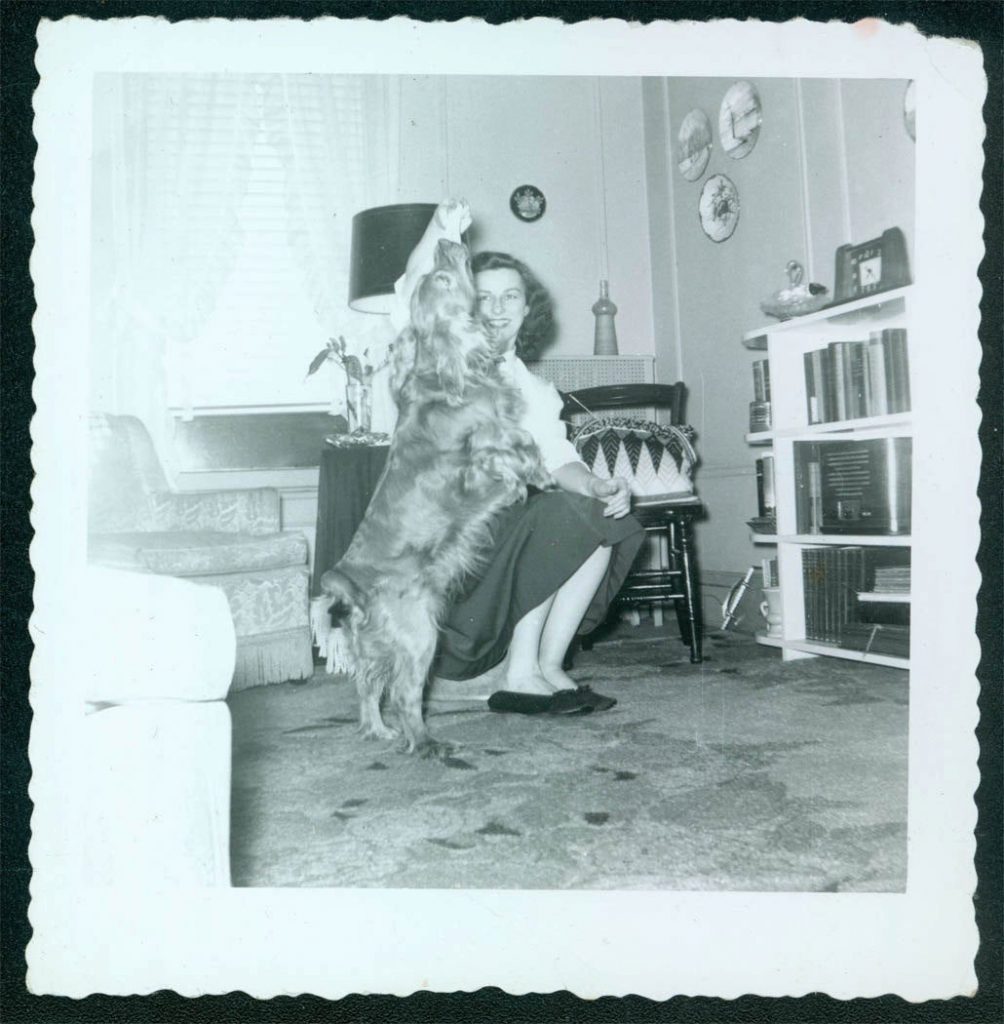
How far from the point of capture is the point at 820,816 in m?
1.31

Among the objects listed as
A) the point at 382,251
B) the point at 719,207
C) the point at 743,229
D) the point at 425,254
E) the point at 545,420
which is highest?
the point at 719,207

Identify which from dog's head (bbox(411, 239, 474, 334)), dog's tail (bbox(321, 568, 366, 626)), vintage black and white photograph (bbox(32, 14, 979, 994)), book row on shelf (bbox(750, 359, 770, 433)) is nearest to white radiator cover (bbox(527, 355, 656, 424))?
vintage black and white photograph (bbox(32, 14, 979, 994))

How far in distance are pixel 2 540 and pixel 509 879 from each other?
80 cm

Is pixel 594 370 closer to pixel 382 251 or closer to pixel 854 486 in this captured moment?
pixel 854 486

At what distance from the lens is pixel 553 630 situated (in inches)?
83.4

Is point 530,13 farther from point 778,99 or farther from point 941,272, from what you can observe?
point 778,99

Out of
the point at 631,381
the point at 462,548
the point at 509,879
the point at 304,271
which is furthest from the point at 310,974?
the point at 631,381

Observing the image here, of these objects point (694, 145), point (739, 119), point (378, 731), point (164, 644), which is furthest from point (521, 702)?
point (694, 145)

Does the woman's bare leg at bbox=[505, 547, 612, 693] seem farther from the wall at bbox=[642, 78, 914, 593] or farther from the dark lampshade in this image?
the wall at bbox=[642, 78, 914, 593]

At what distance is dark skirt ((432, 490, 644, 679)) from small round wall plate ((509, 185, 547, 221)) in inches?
72.2

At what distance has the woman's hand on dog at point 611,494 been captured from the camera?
2029 millimetres

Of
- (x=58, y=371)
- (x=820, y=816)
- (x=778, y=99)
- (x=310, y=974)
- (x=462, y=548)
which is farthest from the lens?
(x=778, y=99)

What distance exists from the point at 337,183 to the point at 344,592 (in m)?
1.82

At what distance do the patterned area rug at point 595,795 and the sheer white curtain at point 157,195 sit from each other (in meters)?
0.74
